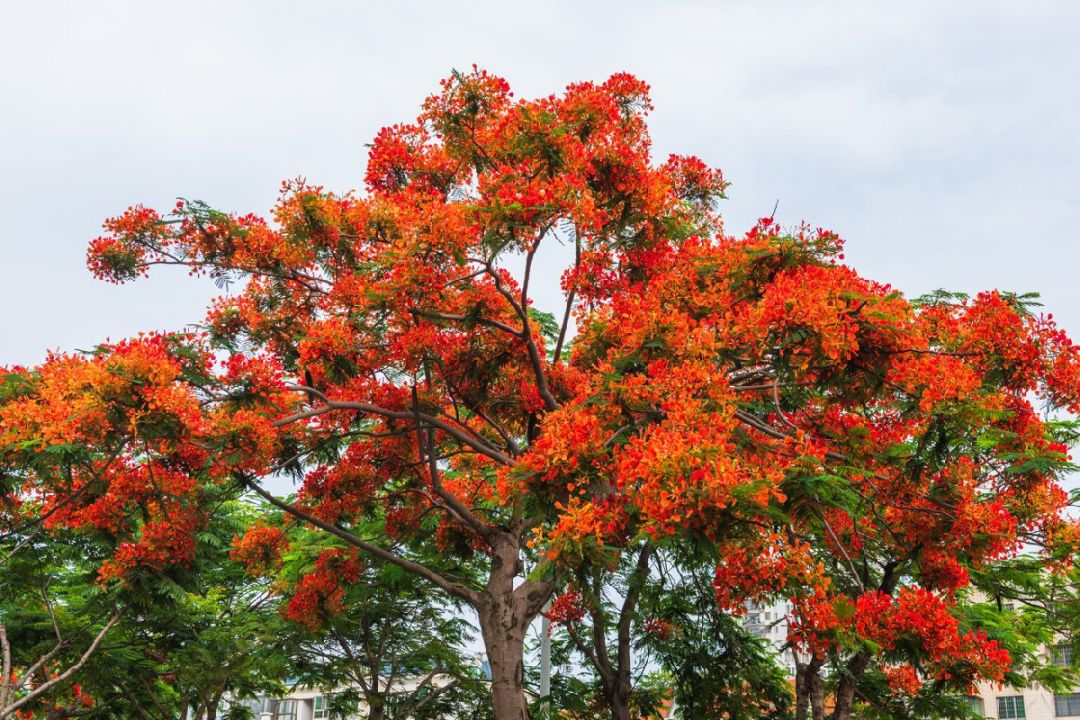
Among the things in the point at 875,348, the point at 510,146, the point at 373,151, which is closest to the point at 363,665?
the point at 373,151

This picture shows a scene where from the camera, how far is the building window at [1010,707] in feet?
118

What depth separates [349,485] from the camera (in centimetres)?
A: 1113

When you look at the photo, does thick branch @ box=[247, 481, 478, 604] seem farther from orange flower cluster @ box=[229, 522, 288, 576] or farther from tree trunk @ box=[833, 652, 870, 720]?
tree trunk @ box=[833, 652, 870, 720]

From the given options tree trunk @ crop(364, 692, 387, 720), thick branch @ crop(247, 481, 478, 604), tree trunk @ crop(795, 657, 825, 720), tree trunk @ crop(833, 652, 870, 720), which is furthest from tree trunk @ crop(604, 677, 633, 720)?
tree trunk @ crop(364, 692, 387, 720)

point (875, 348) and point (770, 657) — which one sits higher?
point (875, 348)

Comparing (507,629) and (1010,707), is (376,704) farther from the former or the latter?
(1010,707)

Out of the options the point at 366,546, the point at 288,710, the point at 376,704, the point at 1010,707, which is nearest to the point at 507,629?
the point at 366,546

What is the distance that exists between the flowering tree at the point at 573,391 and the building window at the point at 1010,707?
1140 inches

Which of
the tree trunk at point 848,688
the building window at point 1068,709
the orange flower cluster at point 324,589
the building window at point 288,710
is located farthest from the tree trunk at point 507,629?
the building window at point 288,710

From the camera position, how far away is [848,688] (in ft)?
43.0

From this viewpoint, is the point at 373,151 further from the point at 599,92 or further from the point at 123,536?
the point at 123,536

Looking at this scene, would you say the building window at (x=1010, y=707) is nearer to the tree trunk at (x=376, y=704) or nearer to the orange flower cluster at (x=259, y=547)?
the tree trunk at (x=376, y=704)

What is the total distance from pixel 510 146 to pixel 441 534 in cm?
506

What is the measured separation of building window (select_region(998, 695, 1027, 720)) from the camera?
36.1 metres
